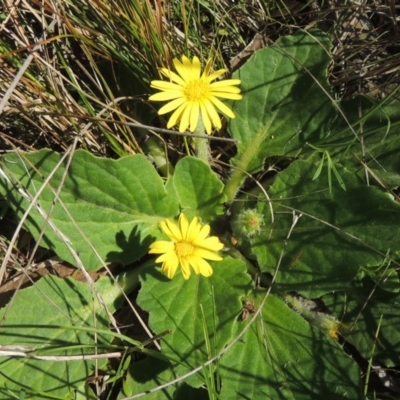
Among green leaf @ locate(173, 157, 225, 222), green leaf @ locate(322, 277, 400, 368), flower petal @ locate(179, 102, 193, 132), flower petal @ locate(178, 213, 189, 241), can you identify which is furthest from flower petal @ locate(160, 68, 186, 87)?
green leaf @ locate(322, 277, 400, 368)

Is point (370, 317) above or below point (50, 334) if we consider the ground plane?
below

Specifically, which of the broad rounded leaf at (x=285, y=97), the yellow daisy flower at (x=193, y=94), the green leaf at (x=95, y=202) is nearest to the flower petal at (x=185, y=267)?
the green leaf at (x=95, y=202)

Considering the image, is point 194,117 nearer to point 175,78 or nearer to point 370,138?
point 175,78

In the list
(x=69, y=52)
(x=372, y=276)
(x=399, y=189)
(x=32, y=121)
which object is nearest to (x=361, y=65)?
(x=399, y=189)

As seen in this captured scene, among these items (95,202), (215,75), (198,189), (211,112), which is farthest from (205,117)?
(95,202)

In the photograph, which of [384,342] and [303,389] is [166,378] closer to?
[303,389]

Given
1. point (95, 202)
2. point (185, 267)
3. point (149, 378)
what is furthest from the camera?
point (149, 378)

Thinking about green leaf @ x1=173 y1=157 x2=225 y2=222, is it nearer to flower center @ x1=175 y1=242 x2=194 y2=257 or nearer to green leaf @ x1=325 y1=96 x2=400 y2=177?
flower center @ x1=175 y1=242 x2=194 y2=257
